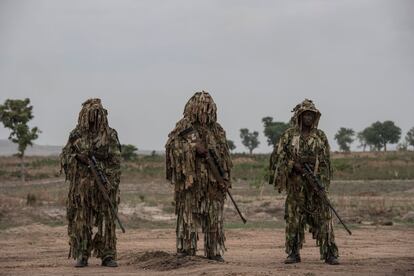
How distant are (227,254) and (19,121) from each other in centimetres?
3607

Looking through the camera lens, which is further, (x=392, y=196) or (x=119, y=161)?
(x=392, y=196)

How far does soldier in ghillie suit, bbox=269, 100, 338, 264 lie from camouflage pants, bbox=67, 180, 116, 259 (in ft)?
9.23

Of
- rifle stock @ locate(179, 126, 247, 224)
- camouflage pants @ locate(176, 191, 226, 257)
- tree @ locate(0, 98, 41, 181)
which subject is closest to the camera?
camouflage pants @ locate(176, 191, 226, 257)

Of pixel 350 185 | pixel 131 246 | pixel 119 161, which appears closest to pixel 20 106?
pixel 350 185

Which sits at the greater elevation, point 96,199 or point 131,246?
point 96,199

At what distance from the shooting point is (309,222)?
13.3 meters

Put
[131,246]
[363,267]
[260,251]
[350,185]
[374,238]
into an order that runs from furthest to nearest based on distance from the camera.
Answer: [350,185] → [374,238] → [131,246] → [260,251] → [363,267]

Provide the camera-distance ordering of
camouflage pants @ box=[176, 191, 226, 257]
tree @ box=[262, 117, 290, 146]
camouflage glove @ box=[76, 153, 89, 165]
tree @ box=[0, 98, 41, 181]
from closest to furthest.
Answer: camouflage pants @ box=[176, 191, 226, 257] → camouflage glove @ box=[76, 153, 89, 165] → tree @ box=[0, 98, 41, 181] → tree @ box=[262, 117, 290, 146]

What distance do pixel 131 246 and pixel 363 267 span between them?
22.9 feet

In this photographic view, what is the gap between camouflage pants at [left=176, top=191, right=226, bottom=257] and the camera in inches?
510

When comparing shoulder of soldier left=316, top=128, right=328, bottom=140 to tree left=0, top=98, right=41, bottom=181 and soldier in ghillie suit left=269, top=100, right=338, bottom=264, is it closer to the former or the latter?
soldier in ghillie suit left=269, top=100, right=338, bottom=264

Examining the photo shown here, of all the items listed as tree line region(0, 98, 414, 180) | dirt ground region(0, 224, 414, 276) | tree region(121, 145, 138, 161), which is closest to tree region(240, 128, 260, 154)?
tree line region(0, 98, 414, 180)

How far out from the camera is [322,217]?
13109mm

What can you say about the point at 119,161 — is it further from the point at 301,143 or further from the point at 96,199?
the point at 301,143
